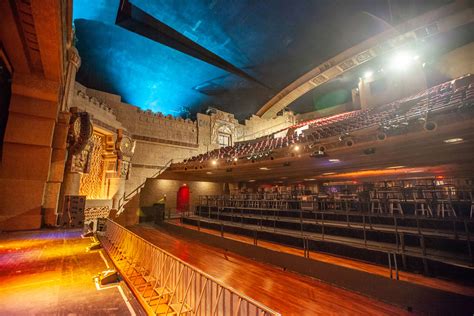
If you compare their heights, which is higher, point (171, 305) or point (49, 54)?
point (49, 54)

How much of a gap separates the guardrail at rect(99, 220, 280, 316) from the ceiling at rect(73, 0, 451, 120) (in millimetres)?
11236

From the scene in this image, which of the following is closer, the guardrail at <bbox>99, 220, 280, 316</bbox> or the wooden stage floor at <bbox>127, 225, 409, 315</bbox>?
the guardrail at <bbox>99, 220, 280, 316</bbox>

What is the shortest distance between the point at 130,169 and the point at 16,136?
5.73m

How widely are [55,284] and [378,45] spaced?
59.4 feet

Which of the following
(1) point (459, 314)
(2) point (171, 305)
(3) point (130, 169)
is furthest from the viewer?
(3) point (130, 169)

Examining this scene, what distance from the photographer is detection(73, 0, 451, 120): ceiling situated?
1048 cm

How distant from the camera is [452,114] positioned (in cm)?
426

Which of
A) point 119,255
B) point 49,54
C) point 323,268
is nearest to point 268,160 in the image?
point 323,268

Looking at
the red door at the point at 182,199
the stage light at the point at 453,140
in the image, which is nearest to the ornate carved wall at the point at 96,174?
the red door at the point at 182,199

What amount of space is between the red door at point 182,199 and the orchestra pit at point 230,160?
92 millimetres

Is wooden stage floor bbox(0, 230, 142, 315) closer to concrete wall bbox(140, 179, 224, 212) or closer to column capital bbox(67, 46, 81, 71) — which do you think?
column capital bbox(67, 46, 81, 71)

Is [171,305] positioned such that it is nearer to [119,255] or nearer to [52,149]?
[119,255]

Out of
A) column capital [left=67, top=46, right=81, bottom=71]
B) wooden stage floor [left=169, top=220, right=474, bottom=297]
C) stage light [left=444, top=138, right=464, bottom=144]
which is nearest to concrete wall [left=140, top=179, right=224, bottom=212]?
column capital [left=67, top=46, right=81, bottom=71]

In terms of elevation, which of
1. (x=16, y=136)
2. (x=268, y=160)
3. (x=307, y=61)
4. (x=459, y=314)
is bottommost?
(x=459, y=314)
